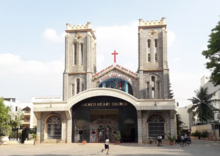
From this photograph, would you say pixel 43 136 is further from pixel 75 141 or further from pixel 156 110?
pixel 156 110

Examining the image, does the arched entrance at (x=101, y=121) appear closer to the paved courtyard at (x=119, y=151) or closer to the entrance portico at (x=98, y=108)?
the entrance portico at (x=98, y=108)

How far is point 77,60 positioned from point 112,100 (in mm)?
9207

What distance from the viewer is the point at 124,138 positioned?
2950 cm

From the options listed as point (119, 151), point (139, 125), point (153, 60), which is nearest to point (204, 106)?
point (153, 60)

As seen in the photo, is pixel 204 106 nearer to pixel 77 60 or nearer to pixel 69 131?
pixel 77 60

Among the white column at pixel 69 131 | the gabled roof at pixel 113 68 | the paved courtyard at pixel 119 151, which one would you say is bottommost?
the paved courtyard at pixel 119 151

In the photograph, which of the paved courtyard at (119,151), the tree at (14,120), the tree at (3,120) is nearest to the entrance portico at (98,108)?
the tree at (3,120)

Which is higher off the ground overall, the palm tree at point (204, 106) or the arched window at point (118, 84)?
the arched window at point (118, 84)

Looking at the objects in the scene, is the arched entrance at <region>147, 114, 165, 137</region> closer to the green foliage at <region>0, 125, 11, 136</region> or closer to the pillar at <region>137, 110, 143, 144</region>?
the pillar at <region>137, 110, 143, 144</region>

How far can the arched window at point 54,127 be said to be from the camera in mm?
29906

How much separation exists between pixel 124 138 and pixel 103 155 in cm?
1162

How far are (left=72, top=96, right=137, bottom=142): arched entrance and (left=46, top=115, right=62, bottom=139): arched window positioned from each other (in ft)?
5.38

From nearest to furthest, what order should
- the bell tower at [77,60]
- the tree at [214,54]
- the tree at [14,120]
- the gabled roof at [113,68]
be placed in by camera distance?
the tree at [214,54] → the tree at [14,120] → the gabled roof at [113,68] → the bell tower at [77,60]

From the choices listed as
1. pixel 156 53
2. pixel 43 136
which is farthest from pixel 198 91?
pixel 43 136
